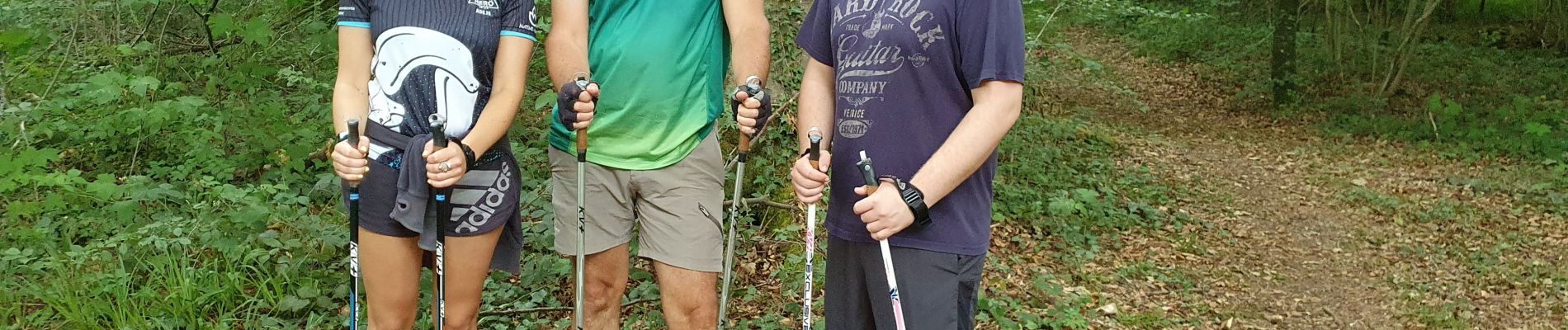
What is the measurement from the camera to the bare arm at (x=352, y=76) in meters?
2.82

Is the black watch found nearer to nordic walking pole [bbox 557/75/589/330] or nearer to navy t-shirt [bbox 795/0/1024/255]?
navy t-shirt [bbox 795/0/1024/255]

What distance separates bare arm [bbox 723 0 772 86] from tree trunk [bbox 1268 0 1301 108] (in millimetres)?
12912

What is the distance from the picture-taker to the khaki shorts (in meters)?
3.19

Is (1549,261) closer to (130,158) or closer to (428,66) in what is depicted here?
(428,66)

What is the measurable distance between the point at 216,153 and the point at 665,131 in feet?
12.2

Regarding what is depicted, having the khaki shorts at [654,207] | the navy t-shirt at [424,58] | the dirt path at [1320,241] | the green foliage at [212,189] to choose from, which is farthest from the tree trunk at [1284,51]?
the navy t-shirt at [424,58]

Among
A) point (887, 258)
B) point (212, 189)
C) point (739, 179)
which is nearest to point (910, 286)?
point (887, 258)

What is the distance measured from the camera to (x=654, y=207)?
10.5 feet

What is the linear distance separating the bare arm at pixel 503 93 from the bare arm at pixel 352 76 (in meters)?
0.31

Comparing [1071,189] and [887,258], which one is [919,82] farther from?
[1071,189]

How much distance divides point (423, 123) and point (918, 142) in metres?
1.30

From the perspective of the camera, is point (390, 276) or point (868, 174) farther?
point (390, 276)

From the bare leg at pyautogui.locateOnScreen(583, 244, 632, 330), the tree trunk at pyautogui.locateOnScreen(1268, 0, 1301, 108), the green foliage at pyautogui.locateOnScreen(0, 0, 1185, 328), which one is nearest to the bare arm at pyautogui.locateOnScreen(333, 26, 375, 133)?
the bare leg at pyautogui.locateOnScreen(583, 244, 632, 330)

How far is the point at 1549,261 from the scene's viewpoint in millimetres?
7156
